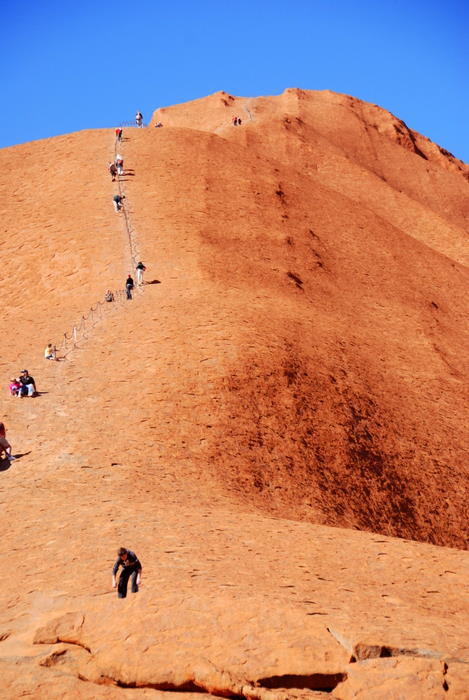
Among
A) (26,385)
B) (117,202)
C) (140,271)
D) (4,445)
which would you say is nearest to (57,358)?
(26,385)

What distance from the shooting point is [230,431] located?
28.5m

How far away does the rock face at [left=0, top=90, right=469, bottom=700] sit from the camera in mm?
12086

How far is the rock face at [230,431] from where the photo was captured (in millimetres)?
12086

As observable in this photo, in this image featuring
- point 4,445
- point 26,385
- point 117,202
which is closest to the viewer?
point 4,445

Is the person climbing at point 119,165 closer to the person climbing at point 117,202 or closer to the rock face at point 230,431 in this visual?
the rock face at point 230,431

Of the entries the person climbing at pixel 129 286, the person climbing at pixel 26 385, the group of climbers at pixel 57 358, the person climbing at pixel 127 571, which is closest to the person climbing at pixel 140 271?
the group of climbers at pixel 57 358

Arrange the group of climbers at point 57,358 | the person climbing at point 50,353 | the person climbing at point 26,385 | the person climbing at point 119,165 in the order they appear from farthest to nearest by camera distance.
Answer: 1. the person climbing at point 119,165
2. the person climbing at point 50,353
3. the person climbing at point 26,385
4. the group of climbers at point 57,358

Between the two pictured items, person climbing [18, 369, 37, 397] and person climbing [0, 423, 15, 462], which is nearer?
person climbing [0, 423, 15, 462]

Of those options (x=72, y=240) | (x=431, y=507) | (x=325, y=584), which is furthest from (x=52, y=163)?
(x=325, y=584)

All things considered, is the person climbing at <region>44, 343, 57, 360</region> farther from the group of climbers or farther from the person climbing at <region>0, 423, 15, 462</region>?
the person climbing at <region>0, 423, 15, 462</region>

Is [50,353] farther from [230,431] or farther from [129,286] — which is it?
[230,431]

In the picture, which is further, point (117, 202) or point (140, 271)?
point (117, 202)

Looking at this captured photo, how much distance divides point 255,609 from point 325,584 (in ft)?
14.2

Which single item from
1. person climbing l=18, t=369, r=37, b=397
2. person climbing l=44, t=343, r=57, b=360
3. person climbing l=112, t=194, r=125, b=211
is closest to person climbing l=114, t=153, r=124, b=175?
person climbing l=112, t=194, r=125, b=211
